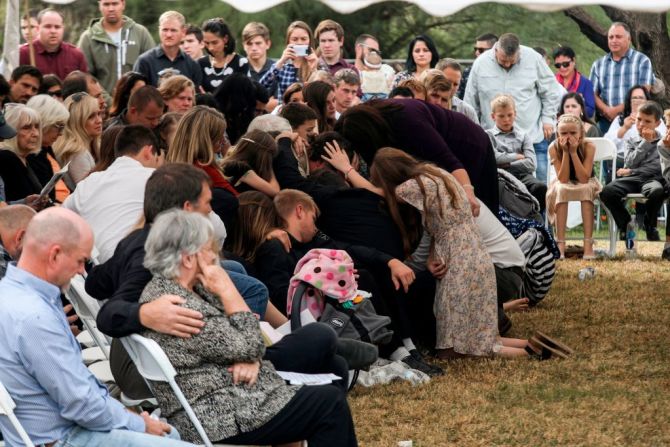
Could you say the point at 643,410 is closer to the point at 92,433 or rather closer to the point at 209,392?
the point at 209,392

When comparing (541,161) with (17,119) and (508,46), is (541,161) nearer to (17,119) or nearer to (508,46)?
(508,46)

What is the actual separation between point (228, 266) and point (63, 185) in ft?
8.02

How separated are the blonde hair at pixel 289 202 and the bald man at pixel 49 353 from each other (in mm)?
3116

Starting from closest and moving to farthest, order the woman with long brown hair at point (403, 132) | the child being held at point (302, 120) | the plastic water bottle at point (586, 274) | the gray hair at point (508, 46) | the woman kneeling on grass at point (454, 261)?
the woman kneeling on grass at point (454, 261)
the woman with long brown hair at point (403, 132)
the child being held at point (302, 120)
the plastic water bottle at point (586, 274)
the gray hair at point (508, 46)

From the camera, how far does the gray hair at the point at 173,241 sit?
14.7ft

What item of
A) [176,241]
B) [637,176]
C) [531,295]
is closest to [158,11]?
[637,176]

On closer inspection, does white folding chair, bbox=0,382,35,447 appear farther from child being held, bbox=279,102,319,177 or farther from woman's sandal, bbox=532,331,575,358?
child being held, bbox=279,102,319,177

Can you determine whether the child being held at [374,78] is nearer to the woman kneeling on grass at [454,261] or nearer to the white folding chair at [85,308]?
the woman kneeling on grass at [454,261]

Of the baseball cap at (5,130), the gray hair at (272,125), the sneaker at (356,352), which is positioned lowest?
the sneaker at (356,352)

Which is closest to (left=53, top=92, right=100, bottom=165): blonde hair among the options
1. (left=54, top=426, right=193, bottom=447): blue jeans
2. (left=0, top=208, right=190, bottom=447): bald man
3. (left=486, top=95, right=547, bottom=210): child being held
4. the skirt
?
(left=0, top=208, right=190, bottom=447): bald man

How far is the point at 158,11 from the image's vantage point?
60.3 feet

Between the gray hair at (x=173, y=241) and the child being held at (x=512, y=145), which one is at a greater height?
the gray hair at (x=173, y=241)

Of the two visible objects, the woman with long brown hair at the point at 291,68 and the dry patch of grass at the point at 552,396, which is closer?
the dry patch of grass at the point at 552,396

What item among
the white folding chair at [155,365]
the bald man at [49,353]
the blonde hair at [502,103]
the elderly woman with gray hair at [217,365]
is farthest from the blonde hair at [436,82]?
the bald man at [49,353]
